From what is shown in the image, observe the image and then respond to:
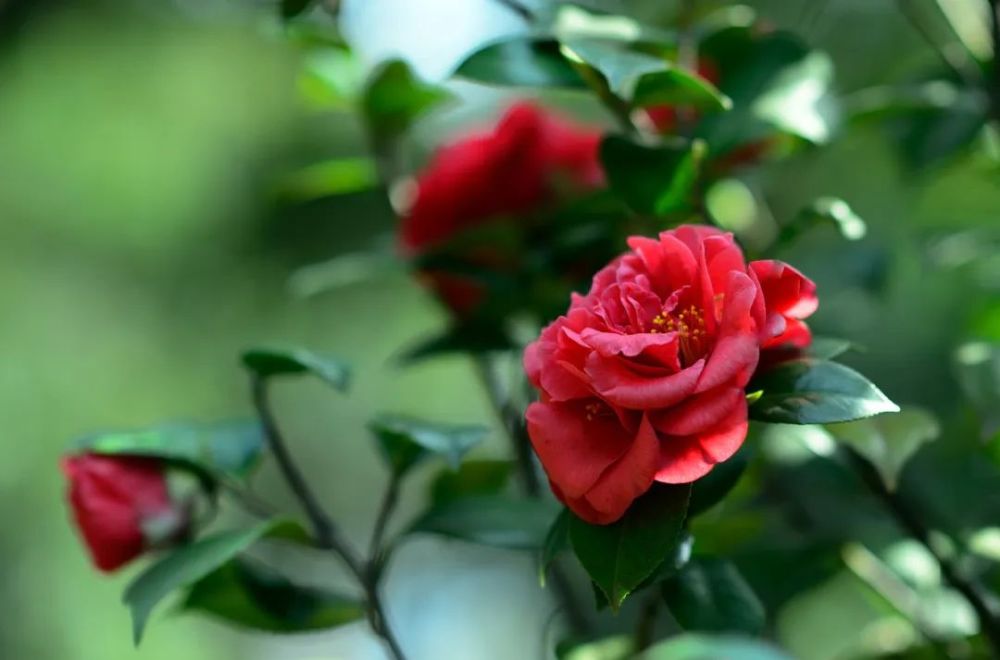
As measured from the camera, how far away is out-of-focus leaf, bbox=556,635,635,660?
0.64 metres

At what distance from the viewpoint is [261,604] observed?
2.20 ft

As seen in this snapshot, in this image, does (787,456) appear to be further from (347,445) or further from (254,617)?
(347,445)

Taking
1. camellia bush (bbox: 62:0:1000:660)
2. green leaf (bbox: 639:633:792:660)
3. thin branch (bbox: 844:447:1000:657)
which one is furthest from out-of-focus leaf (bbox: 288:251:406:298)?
green leaf (bbox: 639:633:792:660)

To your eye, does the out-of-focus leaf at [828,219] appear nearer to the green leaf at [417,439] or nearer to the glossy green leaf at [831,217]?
the glossy green leaf at [831,217]

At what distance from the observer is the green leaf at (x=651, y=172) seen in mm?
605

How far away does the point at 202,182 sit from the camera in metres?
2.80

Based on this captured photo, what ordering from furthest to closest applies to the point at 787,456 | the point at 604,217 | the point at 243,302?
1. the point at 243,302
2. the point at 787,456
3. the point at 604,217

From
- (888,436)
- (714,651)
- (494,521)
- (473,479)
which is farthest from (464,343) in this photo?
(714,651)

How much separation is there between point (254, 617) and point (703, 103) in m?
0.41

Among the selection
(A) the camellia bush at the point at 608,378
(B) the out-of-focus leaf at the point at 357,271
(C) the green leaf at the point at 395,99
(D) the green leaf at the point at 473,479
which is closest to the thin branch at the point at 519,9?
(A) the camellia bush at the point at 608,378

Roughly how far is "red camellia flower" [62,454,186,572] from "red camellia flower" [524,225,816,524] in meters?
0.31

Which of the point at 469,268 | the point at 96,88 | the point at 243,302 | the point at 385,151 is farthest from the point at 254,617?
the point at 96,88

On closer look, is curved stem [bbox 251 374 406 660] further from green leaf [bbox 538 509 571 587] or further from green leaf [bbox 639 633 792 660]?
green leaf [bbox 639 633 792 660]

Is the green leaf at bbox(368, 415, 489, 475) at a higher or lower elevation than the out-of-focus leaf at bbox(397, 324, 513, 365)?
higher
